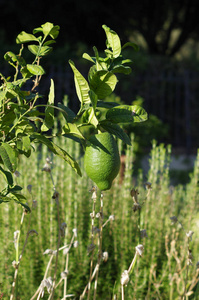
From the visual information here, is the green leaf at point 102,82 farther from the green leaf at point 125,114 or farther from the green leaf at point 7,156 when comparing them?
the green leaf at point 7,156

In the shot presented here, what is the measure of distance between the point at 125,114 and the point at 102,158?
0.11 m

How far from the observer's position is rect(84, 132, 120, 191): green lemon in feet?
2.92

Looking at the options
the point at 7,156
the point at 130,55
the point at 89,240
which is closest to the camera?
the point at 7,156

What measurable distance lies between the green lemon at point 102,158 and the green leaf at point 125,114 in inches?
1.6

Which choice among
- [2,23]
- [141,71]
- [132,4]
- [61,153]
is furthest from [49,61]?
[61,153]

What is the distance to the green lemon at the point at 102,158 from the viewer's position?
0.89 m

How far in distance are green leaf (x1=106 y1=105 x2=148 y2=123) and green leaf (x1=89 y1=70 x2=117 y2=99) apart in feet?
0.15

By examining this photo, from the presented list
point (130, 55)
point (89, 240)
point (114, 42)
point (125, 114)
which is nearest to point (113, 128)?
point (125, 114)

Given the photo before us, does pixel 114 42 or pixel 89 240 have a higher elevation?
pixel 114 42

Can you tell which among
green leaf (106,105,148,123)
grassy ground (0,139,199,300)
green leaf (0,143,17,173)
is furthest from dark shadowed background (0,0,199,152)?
green leaf (0,143,17,173)

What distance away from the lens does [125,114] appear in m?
0.90

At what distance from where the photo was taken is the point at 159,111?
32.5 ft

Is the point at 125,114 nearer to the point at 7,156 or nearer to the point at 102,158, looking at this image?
the point at 102,158

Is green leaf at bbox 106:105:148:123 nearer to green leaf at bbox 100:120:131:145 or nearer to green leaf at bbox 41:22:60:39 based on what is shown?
green leaf at bbox 100:120:131:145
